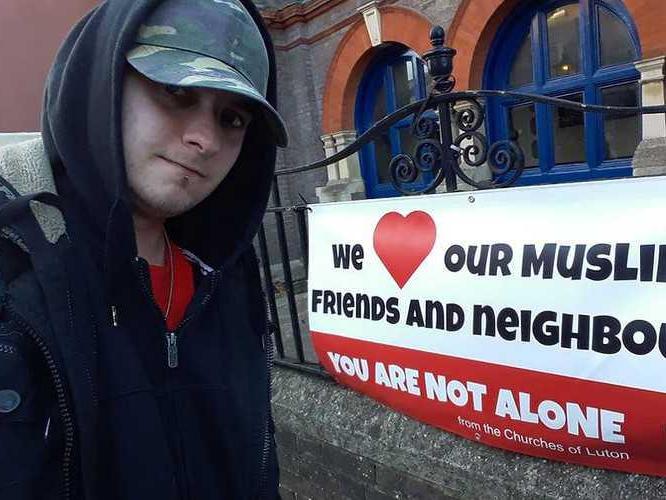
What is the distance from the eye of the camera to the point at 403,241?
168 cm

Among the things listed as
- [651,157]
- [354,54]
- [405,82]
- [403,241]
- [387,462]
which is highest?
[354,54]

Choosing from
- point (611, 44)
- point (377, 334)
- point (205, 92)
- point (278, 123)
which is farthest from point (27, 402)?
point (611, 44)

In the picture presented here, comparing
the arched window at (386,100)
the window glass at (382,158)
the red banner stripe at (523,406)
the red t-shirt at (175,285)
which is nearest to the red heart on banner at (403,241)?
the red banner stripe at (523,406)

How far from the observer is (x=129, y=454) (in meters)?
0.97

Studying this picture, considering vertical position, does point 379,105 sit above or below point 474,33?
below

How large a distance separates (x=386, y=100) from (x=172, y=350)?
7.13 m

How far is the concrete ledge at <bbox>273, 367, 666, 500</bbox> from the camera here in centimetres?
146

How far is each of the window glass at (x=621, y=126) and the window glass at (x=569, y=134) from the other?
0.85 feet

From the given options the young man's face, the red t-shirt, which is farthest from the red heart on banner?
the young man's face

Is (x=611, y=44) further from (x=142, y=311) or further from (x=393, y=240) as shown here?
(x=142, y=311)

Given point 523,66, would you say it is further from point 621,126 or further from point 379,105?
point 379,105

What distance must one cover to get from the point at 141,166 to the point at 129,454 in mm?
586

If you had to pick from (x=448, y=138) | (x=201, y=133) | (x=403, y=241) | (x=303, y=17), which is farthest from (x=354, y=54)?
(x=201, y=133)

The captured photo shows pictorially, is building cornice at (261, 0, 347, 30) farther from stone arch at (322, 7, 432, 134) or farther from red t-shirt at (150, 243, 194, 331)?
red t-shirt at (150, 243, 194, 331)
